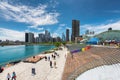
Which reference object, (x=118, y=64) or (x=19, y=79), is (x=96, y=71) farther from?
(x=19, y=79)

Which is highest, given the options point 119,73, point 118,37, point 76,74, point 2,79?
point 118,37

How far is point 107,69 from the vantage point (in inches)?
418

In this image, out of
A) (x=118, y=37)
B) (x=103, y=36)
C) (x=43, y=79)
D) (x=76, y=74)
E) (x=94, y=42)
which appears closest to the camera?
(x=76, y=74)

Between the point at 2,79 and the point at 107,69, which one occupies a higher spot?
the point at 107,69

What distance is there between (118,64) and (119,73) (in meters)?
1.12

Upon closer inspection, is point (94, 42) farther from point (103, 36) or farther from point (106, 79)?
point (106, 79)

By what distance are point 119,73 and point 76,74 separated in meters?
4.33

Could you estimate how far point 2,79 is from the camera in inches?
688

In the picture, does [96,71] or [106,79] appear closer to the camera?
[106,79]

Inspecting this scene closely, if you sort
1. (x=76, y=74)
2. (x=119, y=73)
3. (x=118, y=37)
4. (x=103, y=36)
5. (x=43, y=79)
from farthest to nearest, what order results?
(x=103, y=36)
(x=118, y=37)
(x=43, y=79)
(x=76, y=74)
(x=119, y=73)

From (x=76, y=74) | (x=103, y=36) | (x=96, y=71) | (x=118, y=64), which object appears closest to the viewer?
(x=118, y=64)

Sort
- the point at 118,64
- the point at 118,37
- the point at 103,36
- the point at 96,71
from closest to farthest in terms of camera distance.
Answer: the point at 118,64
the point at 96,71
the point at 118,37
the point at 103,36

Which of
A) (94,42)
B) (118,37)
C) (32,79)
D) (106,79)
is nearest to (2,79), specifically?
(32,79)

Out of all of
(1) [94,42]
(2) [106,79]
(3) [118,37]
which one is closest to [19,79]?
(2) [106,79]
